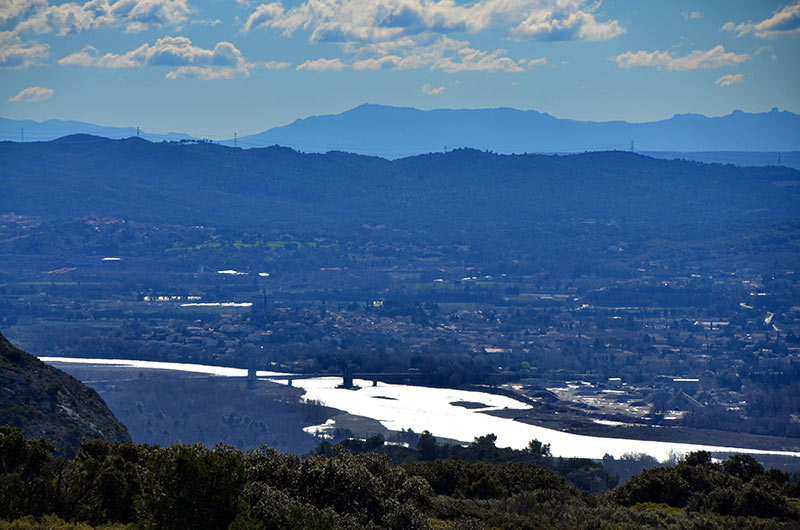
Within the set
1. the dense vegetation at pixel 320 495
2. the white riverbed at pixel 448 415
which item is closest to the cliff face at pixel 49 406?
the dense vegetation at pixel 320 495

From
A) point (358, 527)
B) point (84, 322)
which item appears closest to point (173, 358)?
point (84, 322)

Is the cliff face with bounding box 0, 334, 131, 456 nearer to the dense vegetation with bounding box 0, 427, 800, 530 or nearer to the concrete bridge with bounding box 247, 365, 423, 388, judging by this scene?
the dense vegetation with bounding box 0, 427, 800, 530

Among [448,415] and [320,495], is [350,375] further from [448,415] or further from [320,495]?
[320,495]

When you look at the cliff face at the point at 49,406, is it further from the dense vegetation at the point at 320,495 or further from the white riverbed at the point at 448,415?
the white riverbed at the point at 448,415

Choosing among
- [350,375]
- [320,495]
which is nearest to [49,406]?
[320,495]

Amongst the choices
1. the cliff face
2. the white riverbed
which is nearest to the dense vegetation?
the cliff face

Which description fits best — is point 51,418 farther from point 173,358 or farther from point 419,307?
point 419,307
